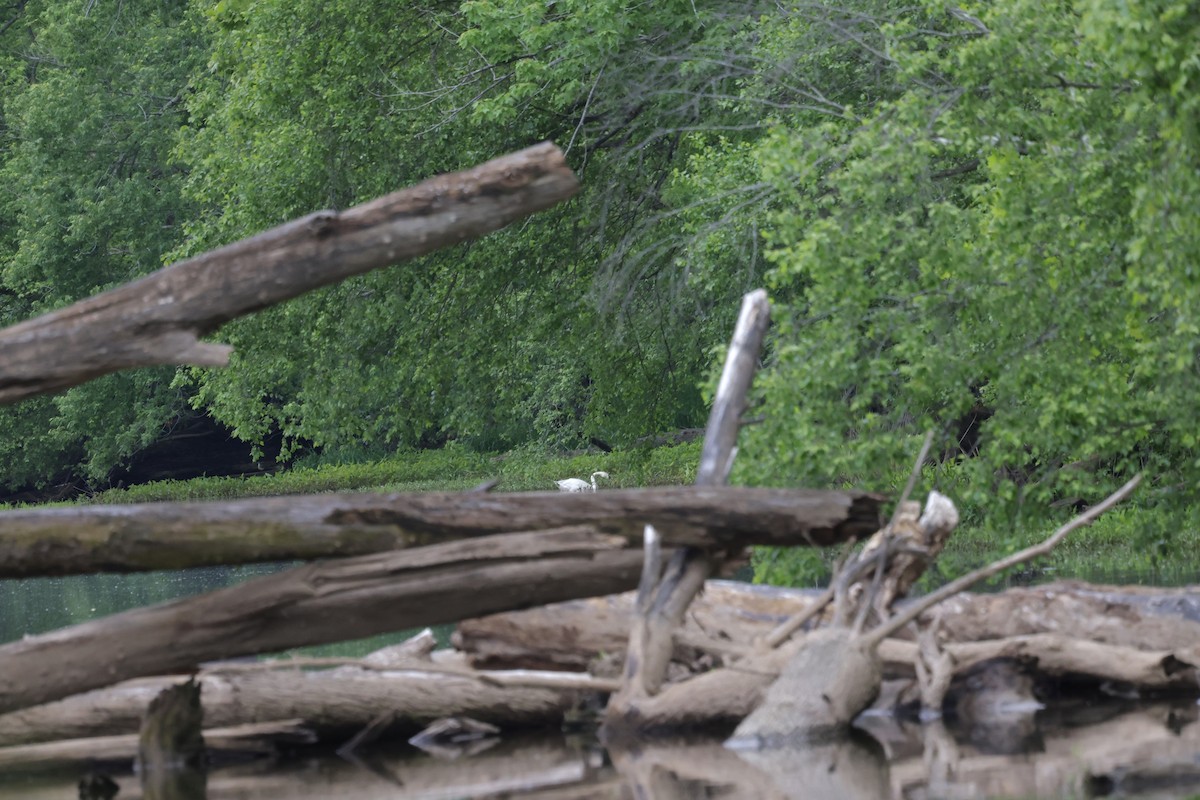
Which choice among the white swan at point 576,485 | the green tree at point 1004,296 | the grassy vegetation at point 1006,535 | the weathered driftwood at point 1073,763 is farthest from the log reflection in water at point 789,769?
the white swan at point 576,485

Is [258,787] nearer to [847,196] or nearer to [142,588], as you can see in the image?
[847,196]

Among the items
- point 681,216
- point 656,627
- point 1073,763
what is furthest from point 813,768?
point 681,216

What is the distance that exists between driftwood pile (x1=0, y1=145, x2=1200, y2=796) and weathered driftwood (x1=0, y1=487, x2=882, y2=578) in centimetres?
1

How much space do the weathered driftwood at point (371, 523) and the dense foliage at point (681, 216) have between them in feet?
7.95

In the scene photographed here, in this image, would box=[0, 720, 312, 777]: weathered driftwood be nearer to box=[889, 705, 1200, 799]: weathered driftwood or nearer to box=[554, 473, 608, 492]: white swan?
box=[889, 705, 1200, 799]: weathered driftwood

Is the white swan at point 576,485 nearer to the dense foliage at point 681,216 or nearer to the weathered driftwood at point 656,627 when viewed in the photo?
the dense foliage at point 681,216

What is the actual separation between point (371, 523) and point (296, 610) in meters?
0.51

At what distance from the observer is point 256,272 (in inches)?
278

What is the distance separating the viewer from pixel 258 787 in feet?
24.0

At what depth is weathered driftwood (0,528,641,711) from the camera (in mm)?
7574

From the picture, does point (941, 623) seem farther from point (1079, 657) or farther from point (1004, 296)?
point (1004, 296)

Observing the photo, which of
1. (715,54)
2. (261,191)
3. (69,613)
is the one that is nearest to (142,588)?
(69,613)

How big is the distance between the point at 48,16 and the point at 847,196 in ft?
91.3

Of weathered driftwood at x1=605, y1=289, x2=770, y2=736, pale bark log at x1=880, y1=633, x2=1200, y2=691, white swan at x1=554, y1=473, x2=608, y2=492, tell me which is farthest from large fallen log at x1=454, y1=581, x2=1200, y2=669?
white swan at x1=554, y1=473, x2=608, y2=492
